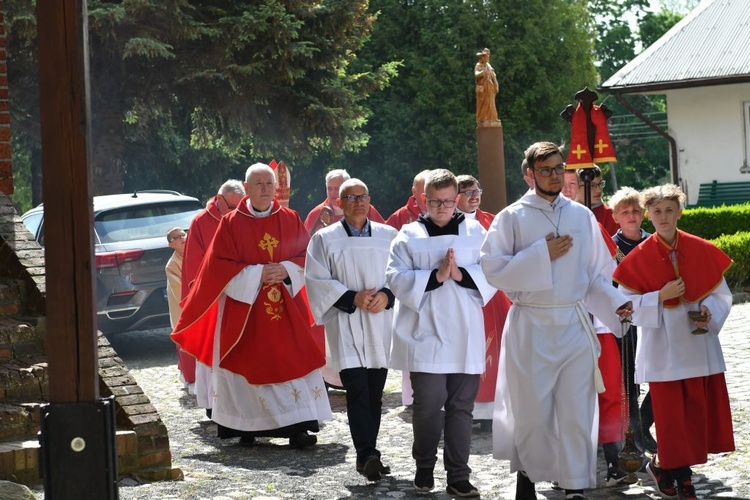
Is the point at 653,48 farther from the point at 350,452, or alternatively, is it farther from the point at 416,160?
the point at 350,452

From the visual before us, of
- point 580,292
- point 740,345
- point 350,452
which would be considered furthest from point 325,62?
point 580,292

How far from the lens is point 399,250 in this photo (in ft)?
24.3

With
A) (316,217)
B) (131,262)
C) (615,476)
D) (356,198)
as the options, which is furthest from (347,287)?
(131,262)

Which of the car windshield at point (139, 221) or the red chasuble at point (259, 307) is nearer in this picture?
the red chasuble at point (259, 307)

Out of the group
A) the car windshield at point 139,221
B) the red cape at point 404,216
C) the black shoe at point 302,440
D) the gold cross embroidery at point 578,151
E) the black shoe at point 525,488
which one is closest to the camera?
the black shoe at point 525,488

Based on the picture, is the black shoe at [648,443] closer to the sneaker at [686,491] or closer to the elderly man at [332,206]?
the sneaker at [686,491]

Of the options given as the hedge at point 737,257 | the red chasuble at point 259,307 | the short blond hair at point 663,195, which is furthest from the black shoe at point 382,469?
the hedge at point 737,257

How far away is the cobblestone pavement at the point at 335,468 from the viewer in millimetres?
7121

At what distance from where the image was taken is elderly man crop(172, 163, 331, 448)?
902 cm

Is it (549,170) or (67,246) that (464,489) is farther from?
(67,246)

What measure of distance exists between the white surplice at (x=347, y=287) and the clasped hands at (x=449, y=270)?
3.20ft

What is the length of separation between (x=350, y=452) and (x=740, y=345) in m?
5.81

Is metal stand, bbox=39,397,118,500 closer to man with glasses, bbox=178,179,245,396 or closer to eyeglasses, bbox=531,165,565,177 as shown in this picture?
eyeglasses, bbox=531,165,565,177

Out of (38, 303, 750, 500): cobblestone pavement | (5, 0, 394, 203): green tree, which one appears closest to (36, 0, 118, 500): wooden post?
(38, 303, 750, 500): cobblestone pavement
